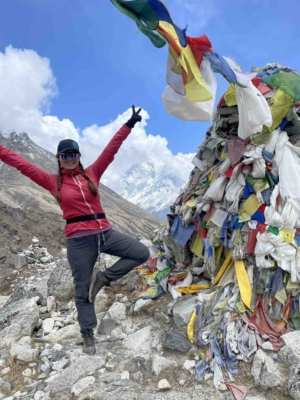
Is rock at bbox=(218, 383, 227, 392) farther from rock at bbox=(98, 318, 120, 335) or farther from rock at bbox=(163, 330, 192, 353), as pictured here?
rock at bbox=(98, 318, 120, 335)

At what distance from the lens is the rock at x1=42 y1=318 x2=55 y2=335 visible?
5.39 m

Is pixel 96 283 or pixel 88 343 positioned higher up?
pixel 96 283

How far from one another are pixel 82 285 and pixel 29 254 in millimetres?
11116

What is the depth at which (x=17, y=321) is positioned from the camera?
5297mm

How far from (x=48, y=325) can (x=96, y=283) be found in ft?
5.82

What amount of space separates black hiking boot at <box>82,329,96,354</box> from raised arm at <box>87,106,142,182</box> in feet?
7.47

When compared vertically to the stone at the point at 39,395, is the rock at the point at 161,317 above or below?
above

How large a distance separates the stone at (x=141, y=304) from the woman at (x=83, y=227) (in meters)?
1.15

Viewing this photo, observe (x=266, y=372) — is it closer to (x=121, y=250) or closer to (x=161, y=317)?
(x=161, y=317)

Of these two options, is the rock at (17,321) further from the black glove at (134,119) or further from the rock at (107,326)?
the black glove at (134,119)

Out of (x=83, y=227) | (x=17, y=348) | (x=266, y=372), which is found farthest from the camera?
(x=17, y=348)

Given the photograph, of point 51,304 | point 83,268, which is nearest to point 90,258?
point 83,268

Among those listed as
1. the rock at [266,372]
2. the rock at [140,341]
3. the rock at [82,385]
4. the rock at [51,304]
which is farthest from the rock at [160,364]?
the rock at [51,304]

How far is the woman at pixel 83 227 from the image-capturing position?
4.34m
